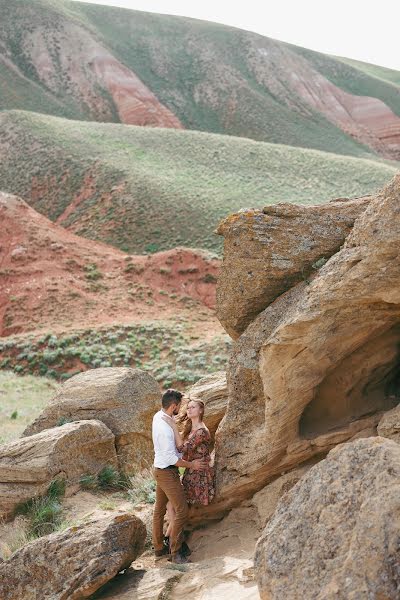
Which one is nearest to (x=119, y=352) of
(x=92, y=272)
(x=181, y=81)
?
(x=92, y=272)

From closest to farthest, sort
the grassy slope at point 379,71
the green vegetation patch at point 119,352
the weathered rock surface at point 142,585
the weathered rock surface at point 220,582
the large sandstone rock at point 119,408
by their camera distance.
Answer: the weathered rock surface at point 220,582, the weathered rock surface at point 142,585, the large sandstone rock at point 119,408, the green vegetation patch at point 119,352, the grassy slope at point 379,71

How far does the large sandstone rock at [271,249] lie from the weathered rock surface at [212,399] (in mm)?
1758

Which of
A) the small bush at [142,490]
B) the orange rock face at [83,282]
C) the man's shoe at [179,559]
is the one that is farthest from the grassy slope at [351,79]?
the man's shoe at [179,559]

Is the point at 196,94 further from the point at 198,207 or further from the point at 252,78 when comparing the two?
the point at 198,207

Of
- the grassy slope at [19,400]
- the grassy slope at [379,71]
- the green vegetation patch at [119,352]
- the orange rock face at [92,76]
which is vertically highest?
the grassy slope at [379,71]

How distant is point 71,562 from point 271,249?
180 inches

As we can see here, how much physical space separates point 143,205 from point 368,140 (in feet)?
171

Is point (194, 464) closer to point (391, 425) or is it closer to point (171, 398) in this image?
point (171, 398)

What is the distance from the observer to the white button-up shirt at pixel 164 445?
27.5ft

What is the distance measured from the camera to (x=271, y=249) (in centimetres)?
895

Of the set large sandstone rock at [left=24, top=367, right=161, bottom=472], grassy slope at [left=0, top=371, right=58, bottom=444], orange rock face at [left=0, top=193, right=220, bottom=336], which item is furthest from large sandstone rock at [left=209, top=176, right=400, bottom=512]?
orange rock face at [left=0, top=193, right=220, bottom=336]

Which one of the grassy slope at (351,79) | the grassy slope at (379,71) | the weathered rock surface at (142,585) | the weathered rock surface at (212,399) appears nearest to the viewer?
the weathered rock surface at (142,585)

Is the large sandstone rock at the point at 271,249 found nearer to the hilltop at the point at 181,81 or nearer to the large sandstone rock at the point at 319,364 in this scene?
the large sandstone rock at the point at 319,364

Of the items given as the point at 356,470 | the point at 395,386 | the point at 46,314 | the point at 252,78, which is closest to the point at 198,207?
the point at 46,314
